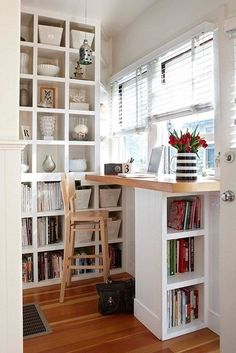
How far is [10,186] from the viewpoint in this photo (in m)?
1.35

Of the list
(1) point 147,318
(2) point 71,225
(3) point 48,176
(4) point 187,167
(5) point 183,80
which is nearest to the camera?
(4) point 187,167

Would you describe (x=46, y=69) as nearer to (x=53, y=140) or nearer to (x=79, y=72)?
(x=79, y=72)

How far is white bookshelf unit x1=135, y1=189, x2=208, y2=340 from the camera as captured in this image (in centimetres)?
196

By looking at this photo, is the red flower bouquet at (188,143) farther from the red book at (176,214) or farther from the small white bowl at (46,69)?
the small white bowl at (46,69)

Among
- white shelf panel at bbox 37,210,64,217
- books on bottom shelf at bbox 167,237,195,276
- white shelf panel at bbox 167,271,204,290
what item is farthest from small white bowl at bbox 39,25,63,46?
white shelf panel at bbox 167,271,204,290

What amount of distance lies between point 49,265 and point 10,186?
1.75 m

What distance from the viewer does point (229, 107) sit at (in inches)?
57.0

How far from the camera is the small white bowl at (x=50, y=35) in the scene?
9.30 ft

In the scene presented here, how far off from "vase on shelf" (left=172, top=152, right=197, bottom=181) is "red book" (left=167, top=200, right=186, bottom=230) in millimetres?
286

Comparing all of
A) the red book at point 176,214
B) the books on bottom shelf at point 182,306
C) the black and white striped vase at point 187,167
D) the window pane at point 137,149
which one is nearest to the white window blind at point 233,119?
the black and white striped vase at point 187,167

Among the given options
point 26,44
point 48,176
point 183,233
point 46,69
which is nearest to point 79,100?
point 46,69

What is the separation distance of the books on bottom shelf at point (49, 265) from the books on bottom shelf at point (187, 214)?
1294 mm

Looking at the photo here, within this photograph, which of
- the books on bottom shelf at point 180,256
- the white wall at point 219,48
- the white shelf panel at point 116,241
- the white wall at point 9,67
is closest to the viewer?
the white wall at point 9,67

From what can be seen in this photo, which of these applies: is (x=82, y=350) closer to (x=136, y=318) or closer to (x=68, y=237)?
(x=136, y=318)
